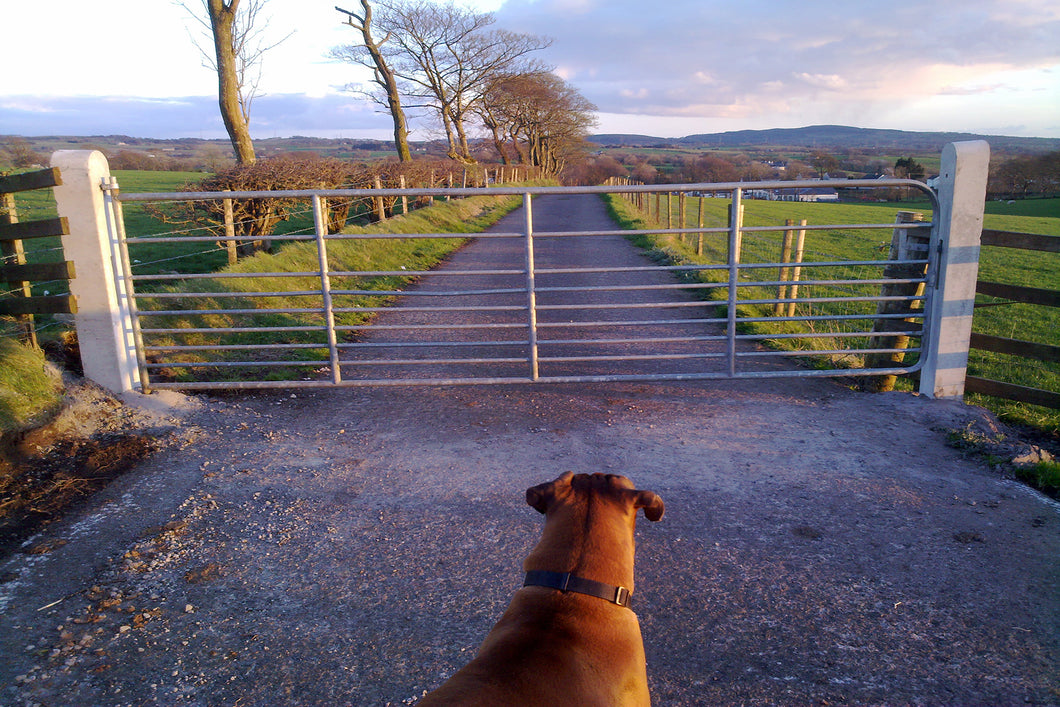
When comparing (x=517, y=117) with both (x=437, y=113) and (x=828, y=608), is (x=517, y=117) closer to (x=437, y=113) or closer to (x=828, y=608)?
(x=437, y=113)

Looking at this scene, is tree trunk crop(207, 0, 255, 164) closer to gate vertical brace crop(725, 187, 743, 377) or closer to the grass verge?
the grass verge

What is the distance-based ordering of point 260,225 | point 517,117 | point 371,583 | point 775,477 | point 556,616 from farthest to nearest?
point 517,117, point 260,225, point 775,477, point 371,583, point 556,616

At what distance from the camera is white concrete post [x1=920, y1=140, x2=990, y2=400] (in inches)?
223

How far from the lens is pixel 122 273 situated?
20.3 ft

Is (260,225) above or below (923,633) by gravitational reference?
above

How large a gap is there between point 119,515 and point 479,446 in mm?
→ 2394

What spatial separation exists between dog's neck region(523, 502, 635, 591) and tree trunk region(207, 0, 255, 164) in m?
12.8

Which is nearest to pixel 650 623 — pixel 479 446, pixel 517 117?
pixel 479 446

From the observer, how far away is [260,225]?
13.6 metres

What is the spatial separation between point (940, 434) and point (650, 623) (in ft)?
11.4

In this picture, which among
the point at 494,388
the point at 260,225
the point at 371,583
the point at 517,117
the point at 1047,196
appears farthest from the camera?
the point at 1047,196

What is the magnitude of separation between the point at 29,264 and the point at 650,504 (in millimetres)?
6053

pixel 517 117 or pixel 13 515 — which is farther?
pixel 517 117

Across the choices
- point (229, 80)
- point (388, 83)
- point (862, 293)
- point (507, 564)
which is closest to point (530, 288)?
point (507, 564)
